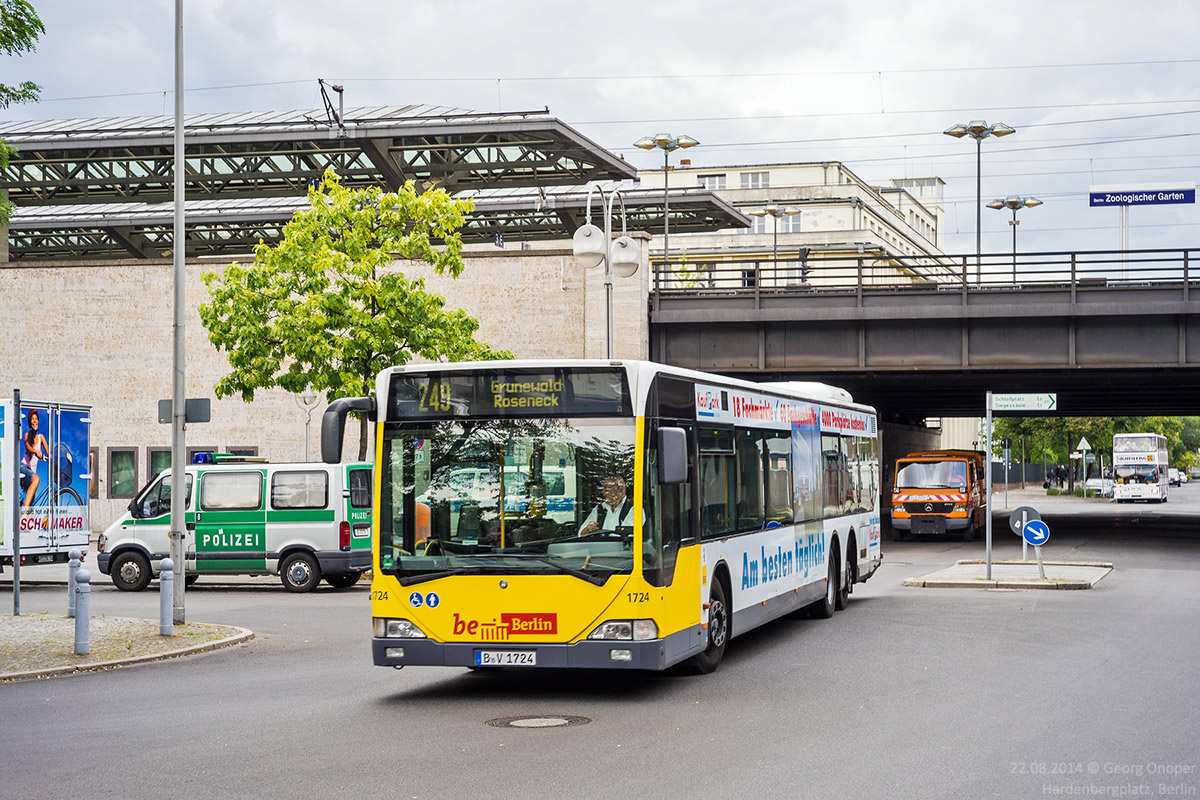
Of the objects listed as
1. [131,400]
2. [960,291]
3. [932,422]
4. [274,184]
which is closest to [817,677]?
[960,291]

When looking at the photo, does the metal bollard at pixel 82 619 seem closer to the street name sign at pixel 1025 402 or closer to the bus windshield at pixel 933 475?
the street name sign at pixel 1025 402

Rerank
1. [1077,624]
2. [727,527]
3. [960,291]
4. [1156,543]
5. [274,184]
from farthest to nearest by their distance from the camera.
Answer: [274,184] → [1156,543] → [960,291] → [1077,624] → [727,527]

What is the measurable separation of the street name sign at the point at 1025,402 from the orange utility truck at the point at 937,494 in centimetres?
1556

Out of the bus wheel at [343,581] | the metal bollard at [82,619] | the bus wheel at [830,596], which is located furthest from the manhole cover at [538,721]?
the bus wheel at [343,581]

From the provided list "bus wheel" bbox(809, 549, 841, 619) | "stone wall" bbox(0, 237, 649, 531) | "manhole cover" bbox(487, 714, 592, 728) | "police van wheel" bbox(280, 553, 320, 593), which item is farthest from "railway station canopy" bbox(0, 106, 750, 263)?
"manhole cover" bbox(487, 714, 592, 728)

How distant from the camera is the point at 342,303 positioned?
26781 mm

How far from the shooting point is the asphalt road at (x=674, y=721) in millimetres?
7840

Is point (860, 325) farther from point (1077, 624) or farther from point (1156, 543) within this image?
point (1077, 624)

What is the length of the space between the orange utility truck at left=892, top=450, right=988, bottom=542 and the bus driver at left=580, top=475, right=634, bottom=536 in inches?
1173

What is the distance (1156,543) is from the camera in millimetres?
35531

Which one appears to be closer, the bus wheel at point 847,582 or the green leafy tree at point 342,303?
the bus wheel at point 847,582

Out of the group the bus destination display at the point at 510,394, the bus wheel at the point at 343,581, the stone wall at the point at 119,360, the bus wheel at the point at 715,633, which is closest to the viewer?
the bus destination display at the point at 510,394

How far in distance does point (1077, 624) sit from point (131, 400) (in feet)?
93.1

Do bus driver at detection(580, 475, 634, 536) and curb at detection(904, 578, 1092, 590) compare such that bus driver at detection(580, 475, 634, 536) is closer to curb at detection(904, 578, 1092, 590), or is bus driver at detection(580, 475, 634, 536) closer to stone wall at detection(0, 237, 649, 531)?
curb at detection(904, 578, 1092, 590)
